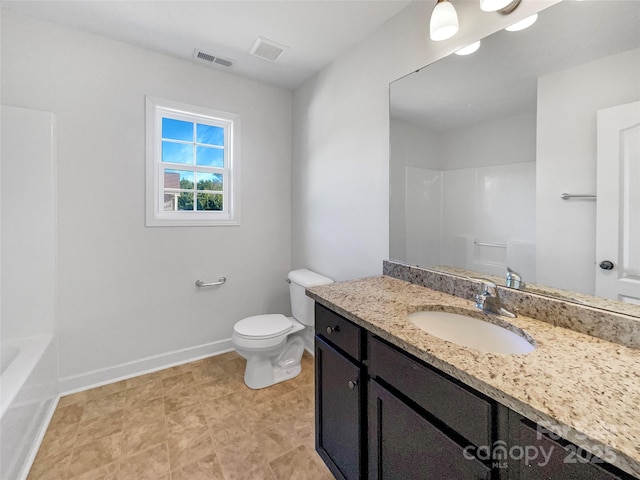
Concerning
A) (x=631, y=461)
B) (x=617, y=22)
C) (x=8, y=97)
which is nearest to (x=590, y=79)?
(x=617, y=22)

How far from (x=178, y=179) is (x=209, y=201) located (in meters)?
0.31

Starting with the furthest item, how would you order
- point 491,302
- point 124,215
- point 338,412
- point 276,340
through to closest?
point 124,215 → point 276,340 → point 338,412 → point 491,302

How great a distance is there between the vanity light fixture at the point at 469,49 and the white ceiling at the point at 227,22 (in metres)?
0.50

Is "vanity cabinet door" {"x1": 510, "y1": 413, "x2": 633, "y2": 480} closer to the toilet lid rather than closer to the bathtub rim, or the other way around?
the toilet lid

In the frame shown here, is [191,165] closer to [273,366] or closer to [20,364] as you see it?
[20,364]

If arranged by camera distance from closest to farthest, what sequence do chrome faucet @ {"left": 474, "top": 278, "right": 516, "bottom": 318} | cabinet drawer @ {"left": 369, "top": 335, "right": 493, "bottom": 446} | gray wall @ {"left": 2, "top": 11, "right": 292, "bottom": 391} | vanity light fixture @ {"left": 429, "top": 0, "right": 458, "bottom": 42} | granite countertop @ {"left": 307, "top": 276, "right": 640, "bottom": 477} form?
granite countertop @ {"left": 307, "top": 276, "right": 640, "bottom": 477}, cabinet drawer @ {"left": 369, "top": 335, "right": 493, "bottom": 446}, chrome faucet @ {"left": 474, "top": 278, "right": 516, "bottom": 318}, vanity light fixture @ {"left": 429, "top": 0, "right": 458, "bottom": 42}, gray wall @ {"left": 2, "top": 11, "right": 292, "bottom": 391}

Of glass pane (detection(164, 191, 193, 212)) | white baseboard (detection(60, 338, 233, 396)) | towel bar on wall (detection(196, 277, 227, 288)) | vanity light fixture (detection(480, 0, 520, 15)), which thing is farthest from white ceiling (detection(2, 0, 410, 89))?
white baseboard (detection(60, 338, 233, 396))

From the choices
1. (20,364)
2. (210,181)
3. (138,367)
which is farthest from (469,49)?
(138,367)

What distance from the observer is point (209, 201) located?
255cm

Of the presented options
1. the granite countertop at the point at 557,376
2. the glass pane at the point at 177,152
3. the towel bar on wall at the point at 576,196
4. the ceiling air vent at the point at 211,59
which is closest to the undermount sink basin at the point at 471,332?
the granite countertop at the point at 557,376

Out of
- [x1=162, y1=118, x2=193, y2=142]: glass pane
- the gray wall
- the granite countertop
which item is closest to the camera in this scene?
the granite countertop

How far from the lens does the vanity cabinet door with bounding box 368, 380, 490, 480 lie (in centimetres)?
73

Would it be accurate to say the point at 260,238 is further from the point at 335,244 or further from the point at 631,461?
the point at 631,461

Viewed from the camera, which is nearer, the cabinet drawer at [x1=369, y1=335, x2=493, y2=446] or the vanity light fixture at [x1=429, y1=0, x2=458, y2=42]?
the cabinet drawer at [x1=369, y1=335, x2=493, y2=446]
